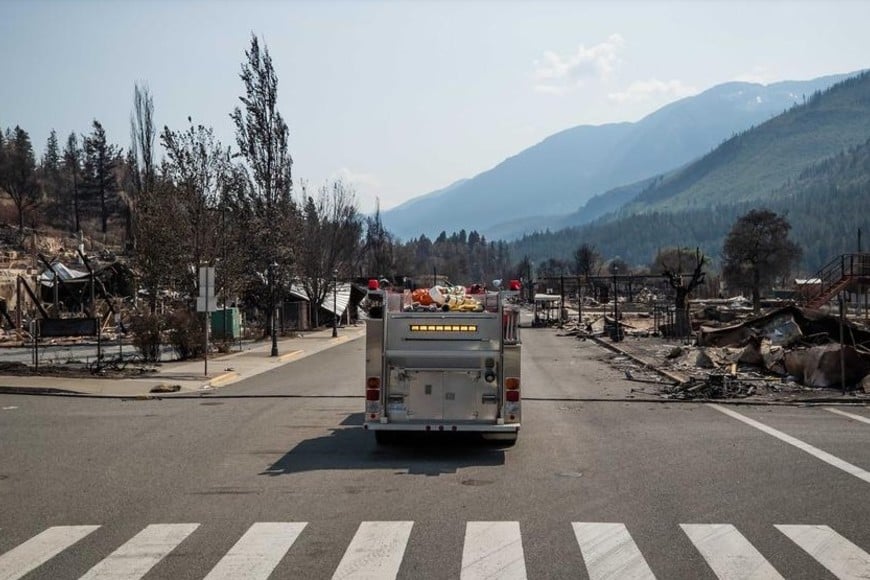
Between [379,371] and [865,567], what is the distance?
21.6ft

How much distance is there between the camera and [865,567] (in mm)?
6973

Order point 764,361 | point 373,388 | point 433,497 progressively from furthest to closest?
point 764,361 → point 373,388 → point 433,497

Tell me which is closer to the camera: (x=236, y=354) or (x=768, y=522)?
(x=768, y=522)

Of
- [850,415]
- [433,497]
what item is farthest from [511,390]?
[850,415]

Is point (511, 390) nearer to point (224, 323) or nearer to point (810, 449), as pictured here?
point (810, 449)

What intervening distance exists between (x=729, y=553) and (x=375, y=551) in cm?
288

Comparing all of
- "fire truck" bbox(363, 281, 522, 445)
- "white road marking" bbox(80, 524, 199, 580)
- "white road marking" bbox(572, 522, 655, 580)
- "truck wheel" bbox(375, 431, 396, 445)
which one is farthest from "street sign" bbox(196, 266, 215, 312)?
"white road marking" bbox(572, 522, 655, 580)

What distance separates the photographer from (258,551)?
7.45m

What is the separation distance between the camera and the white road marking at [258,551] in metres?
6.85

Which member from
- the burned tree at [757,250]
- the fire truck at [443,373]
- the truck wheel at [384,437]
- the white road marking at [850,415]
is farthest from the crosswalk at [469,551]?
the burned tree at [757,250]

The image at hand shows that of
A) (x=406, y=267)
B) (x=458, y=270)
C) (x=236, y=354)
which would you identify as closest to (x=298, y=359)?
(x=236, y=354)

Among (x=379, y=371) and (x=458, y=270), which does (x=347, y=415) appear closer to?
(x=379, y=371)

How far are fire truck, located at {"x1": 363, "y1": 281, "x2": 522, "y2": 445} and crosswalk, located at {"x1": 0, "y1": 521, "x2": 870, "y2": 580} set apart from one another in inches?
140

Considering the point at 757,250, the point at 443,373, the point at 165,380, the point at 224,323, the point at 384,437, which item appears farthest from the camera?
the point at 757,250
